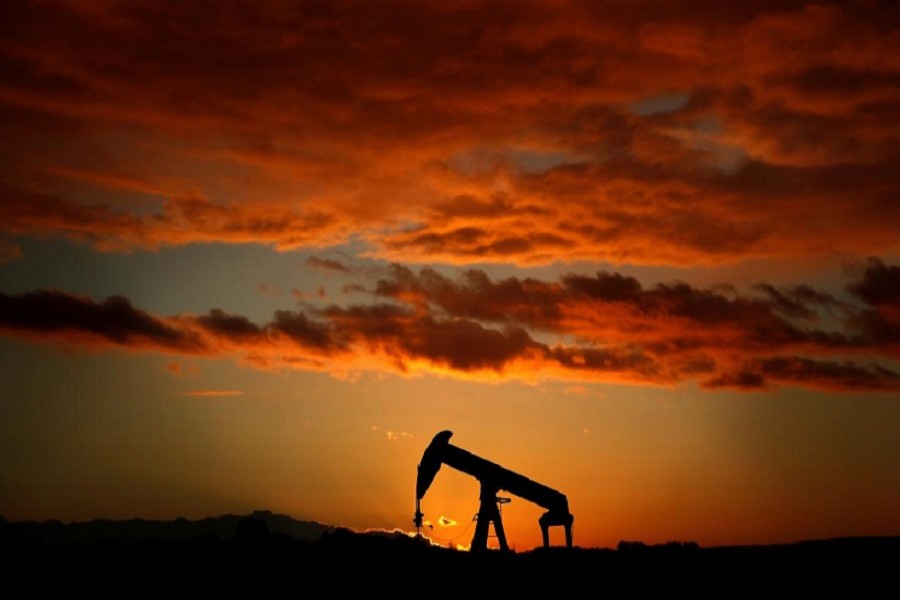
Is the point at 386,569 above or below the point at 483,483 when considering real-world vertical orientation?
below

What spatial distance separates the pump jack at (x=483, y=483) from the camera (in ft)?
93.7

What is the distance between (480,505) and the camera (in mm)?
29500

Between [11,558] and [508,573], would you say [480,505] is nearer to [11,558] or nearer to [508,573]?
[508,573]

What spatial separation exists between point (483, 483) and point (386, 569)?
8858mm

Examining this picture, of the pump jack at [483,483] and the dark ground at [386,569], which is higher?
the pump jack at [483,483]

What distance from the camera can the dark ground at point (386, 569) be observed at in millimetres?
19469

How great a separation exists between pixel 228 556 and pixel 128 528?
169344 millimetres

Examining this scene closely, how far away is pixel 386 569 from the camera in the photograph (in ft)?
68.6

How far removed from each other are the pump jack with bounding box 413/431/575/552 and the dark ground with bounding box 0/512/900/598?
3504mm

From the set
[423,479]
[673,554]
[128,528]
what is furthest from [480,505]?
[128,528]

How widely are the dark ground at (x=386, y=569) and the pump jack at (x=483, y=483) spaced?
3.50 m

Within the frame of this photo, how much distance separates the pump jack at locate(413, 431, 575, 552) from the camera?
28.6 m

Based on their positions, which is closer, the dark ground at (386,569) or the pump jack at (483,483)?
the dark ground at (386,569)

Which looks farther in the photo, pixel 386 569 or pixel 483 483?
pixel 483 483
